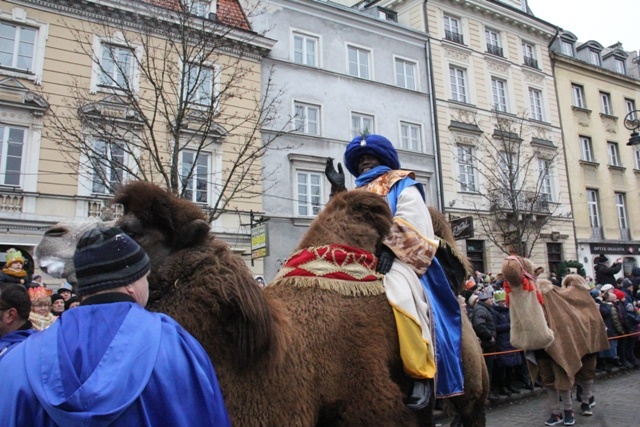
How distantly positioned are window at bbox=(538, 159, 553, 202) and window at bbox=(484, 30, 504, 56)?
21.5 feet

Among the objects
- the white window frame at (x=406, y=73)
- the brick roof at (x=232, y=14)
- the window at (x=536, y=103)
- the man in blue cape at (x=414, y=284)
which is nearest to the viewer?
the man in blue cape at (x=414, y=284)

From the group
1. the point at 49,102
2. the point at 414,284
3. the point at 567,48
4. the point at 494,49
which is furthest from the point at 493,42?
the point at 414,284

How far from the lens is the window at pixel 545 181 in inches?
1048

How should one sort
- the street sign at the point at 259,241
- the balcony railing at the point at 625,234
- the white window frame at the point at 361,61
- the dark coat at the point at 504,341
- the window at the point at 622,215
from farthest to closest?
the window at the point at 622,215 → the balcony railing at the point at 625,234 → the white window frame at the point at 361,61 → the street sign at the point at 259,241 → the dark coat at the point at 504,341

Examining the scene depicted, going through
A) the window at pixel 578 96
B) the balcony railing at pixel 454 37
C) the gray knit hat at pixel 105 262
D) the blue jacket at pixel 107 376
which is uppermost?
the balcony railing at pixel 454 37

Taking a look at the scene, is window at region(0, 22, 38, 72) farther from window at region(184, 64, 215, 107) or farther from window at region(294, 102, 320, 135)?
window at region(294, 102, 320, 135)

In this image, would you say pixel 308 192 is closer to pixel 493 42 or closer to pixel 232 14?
pixel 232 14

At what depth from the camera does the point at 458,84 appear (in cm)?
2622

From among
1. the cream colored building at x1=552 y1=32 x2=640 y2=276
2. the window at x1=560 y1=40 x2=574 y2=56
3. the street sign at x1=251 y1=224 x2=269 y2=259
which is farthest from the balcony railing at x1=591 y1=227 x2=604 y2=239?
the street sign at x1=251 y1=224 x2=269 y2=259

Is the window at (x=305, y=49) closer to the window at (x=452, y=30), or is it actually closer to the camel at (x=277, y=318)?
the window at (x=452, y=30)

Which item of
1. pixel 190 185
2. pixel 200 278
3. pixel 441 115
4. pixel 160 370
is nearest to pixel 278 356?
pixel 200 278

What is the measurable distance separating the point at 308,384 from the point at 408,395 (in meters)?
0.80

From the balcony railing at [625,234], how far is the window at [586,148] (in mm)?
4726

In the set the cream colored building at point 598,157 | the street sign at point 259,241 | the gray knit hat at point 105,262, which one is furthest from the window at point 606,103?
the gray knit hat at point 105,262
